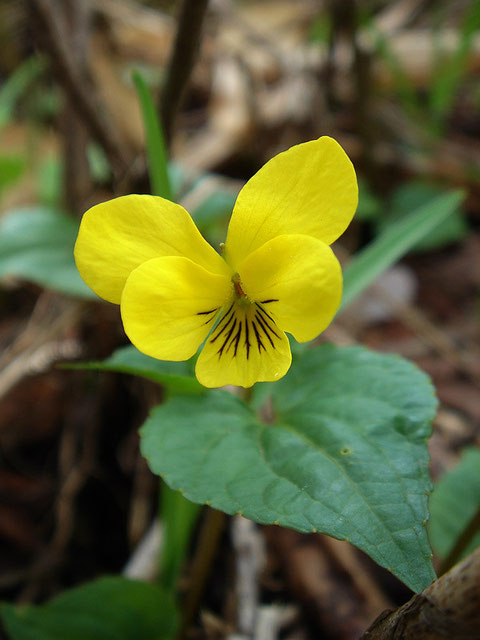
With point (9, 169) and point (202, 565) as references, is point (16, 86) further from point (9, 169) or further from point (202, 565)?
point (202, 565)

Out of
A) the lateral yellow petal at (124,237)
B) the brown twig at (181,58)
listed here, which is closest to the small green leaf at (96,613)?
the lateral yellow petal at (124,237)

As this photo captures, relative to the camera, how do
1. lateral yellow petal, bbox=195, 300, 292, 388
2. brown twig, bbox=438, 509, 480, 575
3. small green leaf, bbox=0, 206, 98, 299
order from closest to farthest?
lateral yellow petal, bbox=195, 300, 292, 388 → brown twig, bbox=438, 509, 480, 575 → small green leaf, bbox=0, 206, 98, 299

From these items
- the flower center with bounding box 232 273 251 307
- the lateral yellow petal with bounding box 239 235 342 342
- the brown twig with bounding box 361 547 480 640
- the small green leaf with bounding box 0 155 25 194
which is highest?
the lateral yellow petal with bounding box 239 235 342 342

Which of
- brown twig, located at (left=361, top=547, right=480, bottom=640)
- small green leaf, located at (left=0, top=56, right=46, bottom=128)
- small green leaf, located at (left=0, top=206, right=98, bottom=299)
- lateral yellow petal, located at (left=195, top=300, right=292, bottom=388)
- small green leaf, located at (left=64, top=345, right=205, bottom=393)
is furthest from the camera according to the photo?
small green leaf, located at (left=0, top=56, right=46, bottom=128)

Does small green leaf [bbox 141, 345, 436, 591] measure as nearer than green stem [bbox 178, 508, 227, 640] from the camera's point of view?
Yes

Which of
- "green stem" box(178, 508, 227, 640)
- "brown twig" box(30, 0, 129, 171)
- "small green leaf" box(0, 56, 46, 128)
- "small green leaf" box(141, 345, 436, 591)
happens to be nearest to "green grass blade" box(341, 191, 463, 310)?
"small green leaf" box(141, 345, 436, 591)

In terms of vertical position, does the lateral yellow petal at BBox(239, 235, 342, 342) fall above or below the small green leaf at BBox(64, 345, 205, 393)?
above

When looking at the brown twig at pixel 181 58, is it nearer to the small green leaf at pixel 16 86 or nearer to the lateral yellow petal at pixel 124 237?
the lateral yellow petal at pixel 124 237

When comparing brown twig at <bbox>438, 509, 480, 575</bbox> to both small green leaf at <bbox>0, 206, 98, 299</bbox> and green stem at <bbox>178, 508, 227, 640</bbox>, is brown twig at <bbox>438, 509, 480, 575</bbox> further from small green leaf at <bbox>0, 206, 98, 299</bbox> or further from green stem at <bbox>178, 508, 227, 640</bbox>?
small green leaf at <bbox>0, 206, 98, 299</bbox>

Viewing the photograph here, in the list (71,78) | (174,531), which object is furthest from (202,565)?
(71,78)
